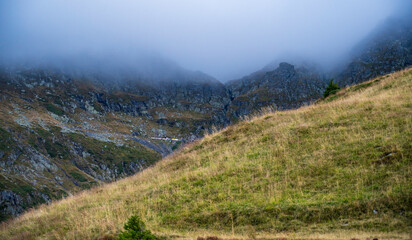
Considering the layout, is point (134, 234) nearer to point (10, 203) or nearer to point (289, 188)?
point (289, 188)

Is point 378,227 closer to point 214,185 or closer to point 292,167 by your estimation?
point 292,167

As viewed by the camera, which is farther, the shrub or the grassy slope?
the grassy slope

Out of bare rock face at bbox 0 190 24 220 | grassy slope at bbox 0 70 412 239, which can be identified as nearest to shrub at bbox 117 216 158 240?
grassy slope at bbox 0 70 412 239

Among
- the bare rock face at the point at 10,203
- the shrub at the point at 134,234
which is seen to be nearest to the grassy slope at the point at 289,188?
the shrub at the point at 134,234

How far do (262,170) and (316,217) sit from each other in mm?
3599

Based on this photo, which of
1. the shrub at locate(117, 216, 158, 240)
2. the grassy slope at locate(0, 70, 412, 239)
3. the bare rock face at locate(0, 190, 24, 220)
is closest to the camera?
the shrub at locate(117, 216, 158, 240)

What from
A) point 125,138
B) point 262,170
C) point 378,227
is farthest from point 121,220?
point 125,138

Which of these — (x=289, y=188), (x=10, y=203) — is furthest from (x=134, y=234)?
(x=10, y=203)

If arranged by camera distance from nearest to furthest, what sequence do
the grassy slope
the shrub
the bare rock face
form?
the shrub, the grassy slope, the bare rock face

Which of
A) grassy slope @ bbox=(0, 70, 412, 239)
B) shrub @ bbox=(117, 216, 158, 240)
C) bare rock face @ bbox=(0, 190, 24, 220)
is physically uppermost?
shrub @ bbox=(117, 216, 158, 240)

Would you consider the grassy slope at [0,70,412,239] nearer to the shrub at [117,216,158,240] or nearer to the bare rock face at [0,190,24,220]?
the shrub at [117,216,158,240]

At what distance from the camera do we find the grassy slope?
717 centimetres

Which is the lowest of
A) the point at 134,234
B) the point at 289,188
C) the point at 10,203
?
the point at 10,203

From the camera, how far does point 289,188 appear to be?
9000 millimetres
